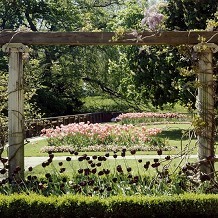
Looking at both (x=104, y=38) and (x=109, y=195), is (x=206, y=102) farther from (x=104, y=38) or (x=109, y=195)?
(x=109, y=195)

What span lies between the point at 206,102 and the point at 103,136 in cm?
796

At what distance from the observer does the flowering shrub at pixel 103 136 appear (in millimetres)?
14406

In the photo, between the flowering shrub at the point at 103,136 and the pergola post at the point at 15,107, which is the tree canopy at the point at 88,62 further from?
the pergola post at the point at 15,107

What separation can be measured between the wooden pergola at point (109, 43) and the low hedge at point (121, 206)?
1.18 metres

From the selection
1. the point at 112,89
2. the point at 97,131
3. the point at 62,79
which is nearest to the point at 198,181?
the point at 97,131

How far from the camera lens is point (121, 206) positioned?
18.4ft

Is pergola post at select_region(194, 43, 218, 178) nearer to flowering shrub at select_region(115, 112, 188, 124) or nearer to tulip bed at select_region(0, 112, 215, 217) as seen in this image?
tulip bed at select_region(0, 112, 215, 217)

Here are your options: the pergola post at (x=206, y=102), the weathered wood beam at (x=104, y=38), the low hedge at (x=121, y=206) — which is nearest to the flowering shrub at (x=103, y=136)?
the pergola post at (x=206, y=102)

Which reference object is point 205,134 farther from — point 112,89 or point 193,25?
point 112,89

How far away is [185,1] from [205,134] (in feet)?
45.8

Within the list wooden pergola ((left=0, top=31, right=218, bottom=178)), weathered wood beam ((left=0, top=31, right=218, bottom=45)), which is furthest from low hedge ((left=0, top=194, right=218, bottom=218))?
weathered wood beam ((left=0, top=31, right=218, bottom=45))

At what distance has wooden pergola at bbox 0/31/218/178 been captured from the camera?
6.94 metres

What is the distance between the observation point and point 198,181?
650 centimetres

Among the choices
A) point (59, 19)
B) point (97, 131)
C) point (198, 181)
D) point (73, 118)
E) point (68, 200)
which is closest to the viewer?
point (68, 200)
